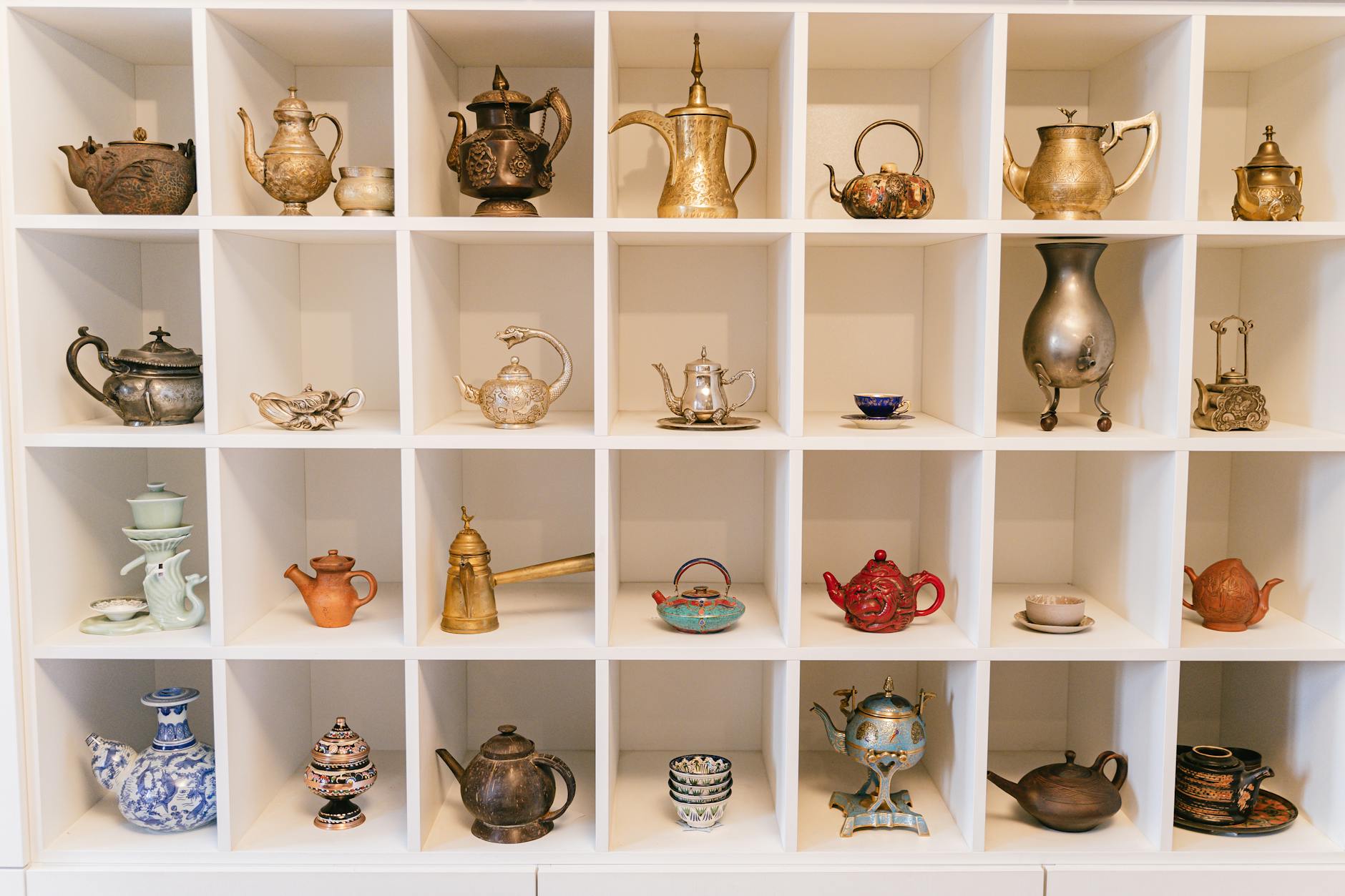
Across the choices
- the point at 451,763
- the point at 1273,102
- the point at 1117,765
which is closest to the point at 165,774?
the point at 451,763

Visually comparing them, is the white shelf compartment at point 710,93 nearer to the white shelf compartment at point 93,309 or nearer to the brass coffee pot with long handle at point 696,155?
the brass coffee pot with long handle at point 696,155

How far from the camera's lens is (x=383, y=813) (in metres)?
1.92

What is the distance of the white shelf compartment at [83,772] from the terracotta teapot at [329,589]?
22 centimetres

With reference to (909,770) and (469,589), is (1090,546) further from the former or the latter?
(469,589)

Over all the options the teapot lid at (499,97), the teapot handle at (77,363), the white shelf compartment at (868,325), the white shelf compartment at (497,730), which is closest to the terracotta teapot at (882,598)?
the white shelf compartment at (868,325)

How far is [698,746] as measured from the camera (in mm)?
2219

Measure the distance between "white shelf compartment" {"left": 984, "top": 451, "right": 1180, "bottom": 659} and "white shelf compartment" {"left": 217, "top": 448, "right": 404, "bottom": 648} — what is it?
1.10m

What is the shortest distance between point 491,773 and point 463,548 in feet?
1.22

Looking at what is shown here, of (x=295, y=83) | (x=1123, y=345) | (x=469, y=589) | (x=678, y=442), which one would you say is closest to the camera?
(x=678, y=442)

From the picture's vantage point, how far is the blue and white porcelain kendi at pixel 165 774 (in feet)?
5.84

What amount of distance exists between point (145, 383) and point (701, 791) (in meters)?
1.15

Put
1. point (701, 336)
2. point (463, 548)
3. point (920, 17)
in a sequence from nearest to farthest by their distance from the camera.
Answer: point (920, 17)
point (463, 548)
point (701, 336)

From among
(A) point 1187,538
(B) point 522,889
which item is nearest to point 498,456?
(B) point 522,889

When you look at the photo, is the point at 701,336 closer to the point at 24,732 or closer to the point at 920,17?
the point at 920,17
